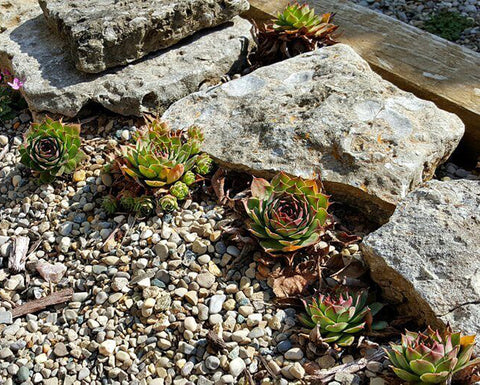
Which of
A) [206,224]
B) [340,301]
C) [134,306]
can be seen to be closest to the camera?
[340,301]

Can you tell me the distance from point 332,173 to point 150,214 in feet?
3.34

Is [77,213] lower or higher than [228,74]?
lower

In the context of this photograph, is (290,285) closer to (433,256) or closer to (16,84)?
(433,256)

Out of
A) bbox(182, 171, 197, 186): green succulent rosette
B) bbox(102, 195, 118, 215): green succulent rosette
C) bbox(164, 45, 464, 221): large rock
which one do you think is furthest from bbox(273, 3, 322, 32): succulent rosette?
bbox(102, 195, 118, 215): green succulent rosette

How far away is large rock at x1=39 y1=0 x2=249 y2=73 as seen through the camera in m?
3.88

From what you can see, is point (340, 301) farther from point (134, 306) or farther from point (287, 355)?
point (134, 306)

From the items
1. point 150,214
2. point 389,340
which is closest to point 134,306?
point 150,214

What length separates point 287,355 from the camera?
2764 millimetres

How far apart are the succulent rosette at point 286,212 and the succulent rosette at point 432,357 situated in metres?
0.72

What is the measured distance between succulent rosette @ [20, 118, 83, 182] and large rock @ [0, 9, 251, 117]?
379 mm

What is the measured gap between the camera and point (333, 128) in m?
3.49

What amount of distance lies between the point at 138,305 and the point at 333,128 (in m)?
1.45

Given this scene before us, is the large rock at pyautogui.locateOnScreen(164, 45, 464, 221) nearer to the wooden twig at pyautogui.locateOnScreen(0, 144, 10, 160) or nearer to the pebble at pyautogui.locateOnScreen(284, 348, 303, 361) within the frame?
the pebble at pyautogui.locateOnScreen(284, 348, 303, 361)

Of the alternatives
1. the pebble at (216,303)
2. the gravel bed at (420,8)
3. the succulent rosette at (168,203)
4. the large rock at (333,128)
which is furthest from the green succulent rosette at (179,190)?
the gravel bed at (420,8)
